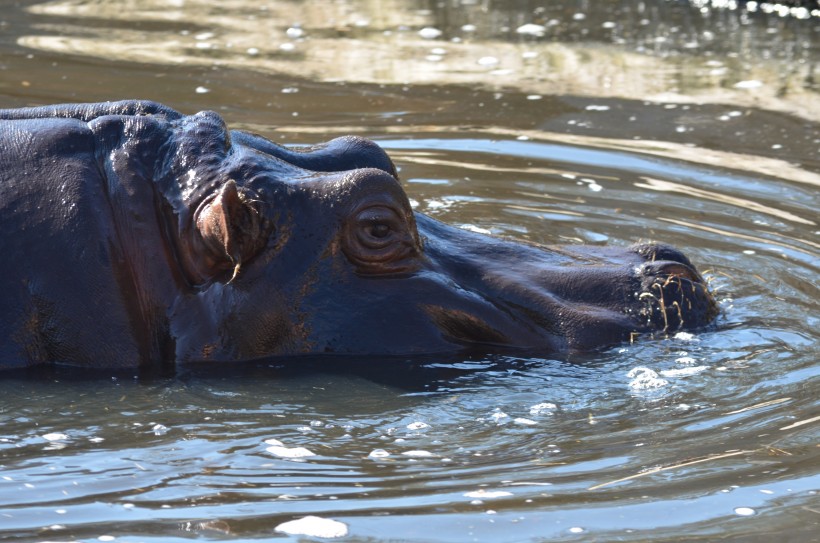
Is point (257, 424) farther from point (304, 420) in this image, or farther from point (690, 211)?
point (690, 211)

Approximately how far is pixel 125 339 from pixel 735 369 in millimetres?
2436

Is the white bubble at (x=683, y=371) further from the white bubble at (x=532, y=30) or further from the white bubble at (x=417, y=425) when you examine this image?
the white bubble at (x=532, y=30)

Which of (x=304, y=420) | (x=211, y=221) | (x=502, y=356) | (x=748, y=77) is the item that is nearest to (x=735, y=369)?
(x=502, y=356)

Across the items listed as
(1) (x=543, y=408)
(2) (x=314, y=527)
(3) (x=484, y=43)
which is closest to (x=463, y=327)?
(1) (x=543, y=408)

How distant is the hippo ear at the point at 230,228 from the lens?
5.25 meters

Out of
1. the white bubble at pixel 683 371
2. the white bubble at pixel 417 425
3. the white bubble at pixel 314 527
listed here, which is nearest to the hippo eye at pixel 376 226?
the white bubble at pixel 417 425

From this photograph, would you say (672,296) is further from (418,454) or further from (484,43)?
(484,43)

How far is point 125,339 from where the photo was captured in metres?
5.43

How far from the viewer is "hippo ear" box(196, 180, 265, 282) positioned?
5.25 meters

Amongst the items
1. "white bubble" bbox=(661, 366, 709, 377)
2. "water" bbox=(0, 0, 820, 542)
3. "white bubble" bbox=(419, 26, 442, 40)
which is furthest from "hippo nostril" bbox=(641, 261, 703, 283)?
"white bubble" bbox=(419, 26, 442, 40)

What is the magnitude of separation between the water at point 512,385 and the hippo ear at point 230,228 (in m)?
0.49

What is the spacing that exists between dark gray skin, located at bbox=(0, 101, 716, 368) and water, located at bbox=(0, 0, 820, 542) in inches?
5.4

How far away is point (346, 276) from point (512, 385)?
2.63ft

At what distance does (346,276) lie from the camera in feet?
18.2
